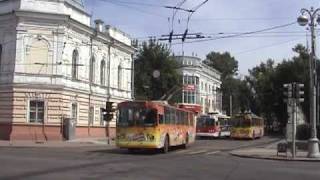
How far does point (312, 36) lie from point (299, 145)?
35.3 ft

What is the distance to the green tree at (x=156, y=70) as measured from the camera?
258 ft

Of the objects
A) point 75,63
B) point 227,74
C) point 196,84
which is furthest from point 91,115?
point 227,74

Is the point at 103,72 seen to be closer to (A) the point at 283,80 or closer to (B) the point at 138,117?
(B) the point at 138,117

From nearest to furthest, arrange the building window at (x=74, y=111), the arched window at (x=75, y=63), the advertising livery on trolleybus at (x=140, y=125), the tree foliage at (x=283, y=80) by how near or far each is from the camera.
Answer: the advertising livery on trolleybus at (x=140, y=125)
the building window at (x=74, y=111)
the arched window at (x=75, y=63)
the tree foliage at (x=283, y=80)

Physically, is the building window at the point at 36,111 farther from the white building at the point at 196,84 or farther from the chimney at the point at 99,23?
the white building at the point at 196,84

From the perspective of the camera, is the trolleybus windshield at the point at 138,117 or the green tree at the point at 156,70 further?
the green tree at the point at 156,70

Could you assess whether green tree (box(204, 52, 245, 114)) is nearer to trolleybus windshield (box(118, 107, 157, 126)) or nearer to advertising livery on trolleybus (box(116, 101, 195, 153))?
advertising livery on trolleybus (box(116, 101, 195, 153))

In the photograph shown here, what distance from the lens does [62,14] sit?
2013 inches

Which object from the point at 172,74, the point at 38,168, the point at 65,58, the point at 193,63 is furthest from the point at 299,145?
the point at 193,63

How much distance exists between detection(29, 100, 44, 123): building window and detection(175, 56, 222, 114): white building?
43.0 meters

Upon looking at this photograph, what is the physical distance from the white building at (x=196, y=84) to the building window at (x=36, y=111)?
43.0 meters

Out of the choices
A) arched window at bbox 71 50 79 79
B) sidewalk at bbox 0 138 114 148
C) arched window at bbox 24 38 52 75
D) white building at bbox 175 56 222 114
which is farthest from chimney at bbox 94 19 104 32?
white building at bbox 175 56 222 114

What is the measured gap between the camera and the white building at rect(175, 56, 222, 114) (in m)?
98.1

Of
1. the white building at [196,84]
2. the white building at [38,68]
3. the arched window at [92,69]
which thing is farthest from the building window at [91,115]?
the white building at [196,84]
